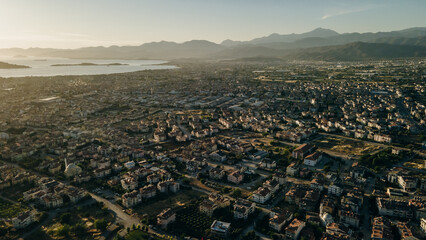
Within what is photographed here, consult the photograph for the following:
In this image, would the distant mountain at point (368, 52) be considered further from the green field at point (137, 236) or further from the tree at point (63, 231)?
the tree at point (63, 231)

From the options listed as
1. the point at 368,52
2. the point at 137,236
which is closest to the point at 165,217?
the point at 137,236

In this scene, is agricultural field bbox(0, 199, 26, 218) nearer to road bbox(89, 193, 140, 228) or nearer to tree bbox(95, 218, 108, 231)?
road bbox(89, 193, 140, 228)

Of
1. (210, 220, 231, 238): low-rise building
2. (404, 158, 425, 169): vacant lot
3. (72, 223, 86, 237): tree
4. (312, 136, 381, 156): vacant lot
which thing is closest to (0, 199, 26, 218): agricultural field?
(72, 223, 86, 237): tree

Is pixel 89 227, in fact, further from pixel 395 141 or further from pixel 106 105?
pixel 106 105

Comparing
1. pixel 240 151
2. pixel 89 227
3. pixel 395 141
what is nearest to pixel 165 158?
pixel 240 151

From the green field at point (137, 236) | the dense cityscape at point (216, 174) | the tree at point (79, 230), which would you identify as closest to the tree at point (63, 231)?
the dense cityscape at point (216, 174)

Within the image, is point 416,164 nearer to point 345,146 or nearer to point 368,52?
point 345,146
